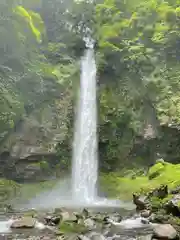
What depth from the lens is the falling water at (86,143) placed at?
28.1 m

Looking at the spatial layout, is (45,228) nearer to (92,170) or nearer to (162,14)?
(92,170)

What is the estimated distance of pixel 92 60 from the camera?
36031mm

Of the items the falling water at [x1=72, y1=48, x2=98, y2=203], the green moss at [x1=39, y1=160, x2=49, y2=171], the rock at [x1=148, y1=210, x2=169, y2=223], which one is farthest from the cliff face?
the rock at [x1=148, y1=210, x2=169, y2=223]

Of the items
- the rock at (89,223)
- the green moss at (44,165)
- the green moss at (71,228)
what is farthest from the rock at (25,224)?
the green moss at (44,165)

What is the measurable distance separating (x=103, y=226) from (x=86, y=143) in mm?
15620

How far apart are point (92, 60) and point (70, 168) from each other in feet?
37.1

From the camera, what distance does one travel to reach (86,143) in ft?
99.8

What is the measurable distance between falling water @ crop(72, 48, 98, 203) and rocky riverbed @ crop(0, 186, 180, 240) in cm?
940

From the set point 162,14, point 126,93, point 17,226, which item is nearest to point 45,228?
point 17,226

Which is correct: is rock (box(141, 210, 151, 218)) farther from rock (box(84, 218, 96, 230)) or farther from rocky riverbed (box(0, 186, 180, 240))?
rock (box(84, 218, 96, 230))

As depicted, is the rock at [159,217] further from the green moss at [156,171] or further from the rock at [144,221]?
the green moss at [156,171]

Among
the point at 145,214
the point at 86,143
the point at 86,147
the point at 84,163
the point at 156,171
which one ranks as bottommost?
the point at 145,214

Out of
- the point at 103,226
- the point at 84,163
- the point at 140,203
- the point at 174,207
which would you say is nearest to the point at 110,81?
the point at 84,163

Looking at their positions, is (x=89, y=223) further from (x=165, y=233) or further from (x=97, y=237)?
(x=165, y=233)
